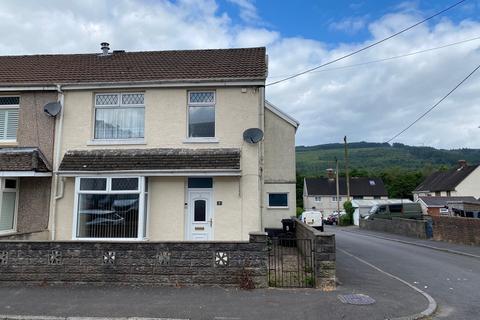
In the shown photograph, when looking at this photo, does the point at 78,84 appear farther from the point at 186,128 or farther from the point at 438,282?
the point at 438,282

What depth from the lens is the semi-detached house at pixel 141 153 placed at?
476 inches

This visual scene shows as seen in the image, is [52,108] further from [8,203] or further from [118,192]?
[118,192]

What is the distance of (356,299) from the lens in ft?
25.0

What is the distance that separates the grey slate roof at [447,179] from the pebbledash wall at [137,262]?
176ft

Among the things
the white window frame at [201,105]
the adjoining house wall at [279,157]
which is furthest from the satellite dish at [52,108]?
the adjoining house wall at [279,157]

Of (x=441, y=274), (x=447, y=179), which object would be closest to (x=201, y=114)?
(x=441, y=274)

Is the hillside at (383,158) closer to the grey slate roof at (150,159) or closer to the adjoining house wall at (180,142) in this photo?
the adjoining house wall at (180,142)

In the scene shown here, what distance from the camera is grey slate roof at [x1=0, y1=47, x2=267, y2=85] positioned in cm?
1298

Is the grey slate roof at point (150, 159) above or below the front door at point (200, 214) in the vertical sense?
above

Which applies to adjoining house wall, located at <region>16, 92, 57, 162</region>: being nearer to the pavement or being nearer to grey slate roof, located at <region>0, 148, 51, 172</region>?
grey slate roof, located at <region>0, 148, 51, 172</region>

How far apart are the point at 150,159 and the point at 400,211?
27522 millimetres

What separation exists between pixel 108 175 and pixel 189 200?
2.59 metres

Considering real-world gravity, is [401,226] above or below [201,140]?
below

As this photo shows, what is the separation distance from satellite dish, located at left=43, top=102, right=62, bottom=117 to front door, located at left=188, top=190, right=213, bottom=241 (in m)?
5.02
